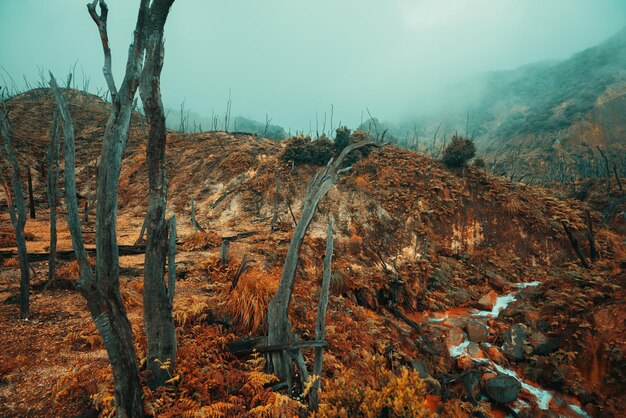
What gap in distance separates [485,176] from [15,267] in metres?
26.1

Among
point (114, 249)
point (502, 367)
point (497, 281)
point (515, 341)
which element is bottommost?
point (502, 367)

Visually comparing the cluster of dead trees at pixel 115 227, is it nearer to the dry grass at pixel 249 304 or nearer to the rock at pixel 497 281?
the dry grass at pixel 249 304

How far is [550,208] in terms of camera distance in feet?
62.5

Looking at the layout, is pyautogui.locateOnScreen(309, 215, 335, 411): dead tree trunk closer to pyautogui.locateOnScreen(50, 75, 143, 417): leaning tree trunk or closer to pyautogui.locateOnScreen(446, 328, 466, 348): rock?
pyautogui.locateOnScreen(50, 75, 143, 417): leaning tree trunk

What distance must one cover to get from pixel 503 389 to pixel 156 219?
9.26 metres

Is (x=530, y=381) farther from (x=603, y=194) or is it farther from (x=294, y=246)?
(x=603, y=194)

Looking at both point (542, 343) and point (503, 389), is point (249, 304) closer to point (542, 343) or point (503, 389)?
point (503, 389)

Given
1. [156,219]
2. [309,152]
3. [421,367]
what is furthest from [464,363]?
[309,152]

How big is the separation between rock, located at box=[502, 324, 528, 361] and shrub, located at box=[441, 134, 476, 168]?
1500 centimetres

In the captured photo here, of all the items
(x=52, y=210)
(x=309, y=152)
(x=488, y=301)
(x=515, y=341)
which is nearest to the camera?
(x=52, y=210)

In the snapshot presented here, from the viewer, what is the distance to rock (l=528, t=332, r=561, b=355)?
904cm

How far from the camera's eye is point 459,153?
21859mm

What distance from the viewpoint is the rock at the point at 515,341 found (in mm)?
9141

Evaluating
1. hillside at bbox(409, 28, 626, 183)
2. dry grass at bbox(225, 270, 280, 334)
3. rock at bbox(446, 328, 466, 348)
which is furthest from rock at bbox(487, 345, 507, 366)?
hillside at bbox(409, 28, 626, 183)
